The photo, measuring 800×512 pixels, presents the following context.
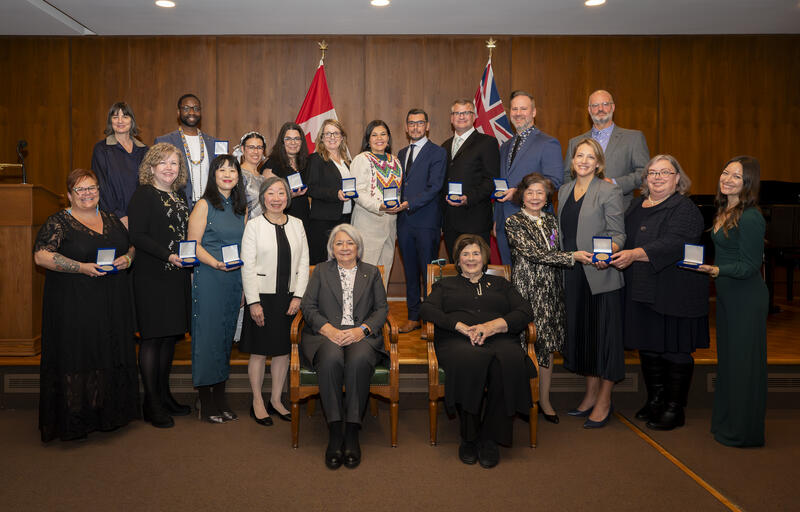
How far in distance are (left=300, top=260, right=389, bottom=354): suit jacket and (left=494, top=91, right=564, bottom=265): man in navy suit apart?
1.10 m

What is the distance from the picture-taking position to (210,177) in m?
3.52

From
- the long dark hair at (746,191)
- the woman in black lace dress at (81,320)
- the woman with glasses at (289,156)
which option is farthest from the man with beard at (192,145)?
the long dark hair at (746,191)

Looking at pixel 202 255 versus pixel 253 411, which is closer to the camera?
pixel 202 255

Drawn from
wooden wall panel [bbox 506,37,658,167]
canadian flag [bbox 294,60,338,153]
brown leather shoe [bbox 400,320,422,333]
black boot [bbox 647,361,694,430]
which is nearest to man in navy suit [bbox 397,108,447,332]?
brown leather shoe [bbox 400,320,422,333]

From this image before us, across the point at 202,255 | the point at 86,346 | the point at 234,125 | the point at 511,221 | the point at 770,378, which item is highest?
the point at 234,125

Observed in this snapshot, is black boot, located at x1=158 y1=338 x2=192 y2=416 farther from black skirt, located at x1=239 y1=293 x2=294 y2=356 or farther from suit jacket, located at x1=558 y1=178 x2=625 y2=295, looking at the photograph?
suit jacket, located at x1=558 y1=178 x2=625 y2=295

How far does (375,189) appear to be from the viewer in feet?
13.8

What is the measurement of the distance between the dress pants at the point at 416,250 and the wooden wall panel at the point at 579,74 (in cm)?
330

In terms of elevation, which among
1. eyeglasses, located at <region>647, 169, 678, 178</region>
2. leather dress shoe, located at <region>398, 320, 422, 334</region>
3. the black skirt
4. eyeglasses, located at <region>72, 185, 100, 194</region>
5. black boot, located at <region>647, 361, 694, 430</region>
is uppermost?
eyeglasses, located at <region>647, 169, 678, 178</region>

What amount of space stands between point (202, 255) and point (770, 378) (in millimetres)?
4099

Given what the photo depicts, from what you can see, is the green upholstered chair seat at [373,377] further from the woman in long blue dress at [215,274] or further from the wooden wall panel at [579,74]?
the wooden wall panel at [579,74]

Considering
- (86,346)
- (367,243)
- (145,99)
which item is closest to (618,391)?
(367,243)

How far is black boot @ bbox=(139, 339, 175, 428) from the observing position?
349 centimetres

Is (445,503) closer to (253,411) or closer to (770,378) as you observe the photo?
(253,411)
